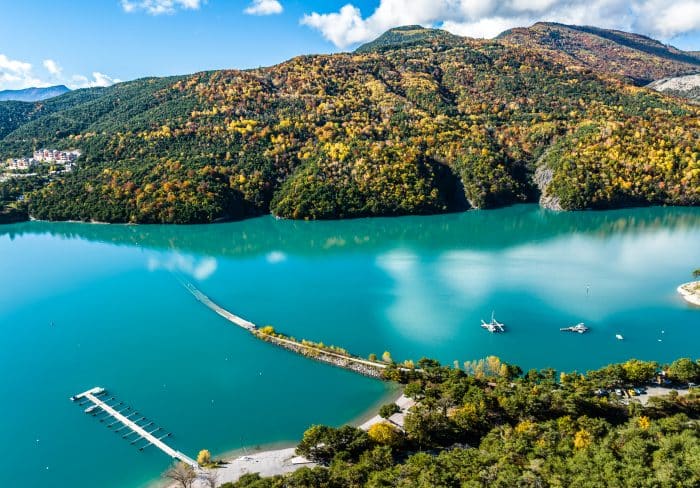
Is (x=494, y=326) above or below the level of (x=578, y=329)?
above

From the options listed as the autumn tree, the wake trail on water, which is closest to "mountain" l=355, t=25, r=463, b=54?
the wake trail on water

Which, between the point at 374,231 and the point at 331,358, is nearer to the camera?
the point at 331,358

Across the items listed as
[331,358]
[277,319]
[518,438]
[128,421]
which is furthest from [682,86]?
[128,421]

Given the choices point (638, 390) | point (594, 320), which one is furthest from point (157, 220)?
point (638, 390)

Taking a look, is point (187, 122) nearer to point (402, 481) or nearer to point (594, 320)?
point (594, 320)

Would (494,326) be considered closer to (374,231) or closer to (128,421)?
(128,421)

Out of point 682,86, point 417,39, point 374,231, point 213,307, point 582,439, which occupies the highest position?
point 417,39
